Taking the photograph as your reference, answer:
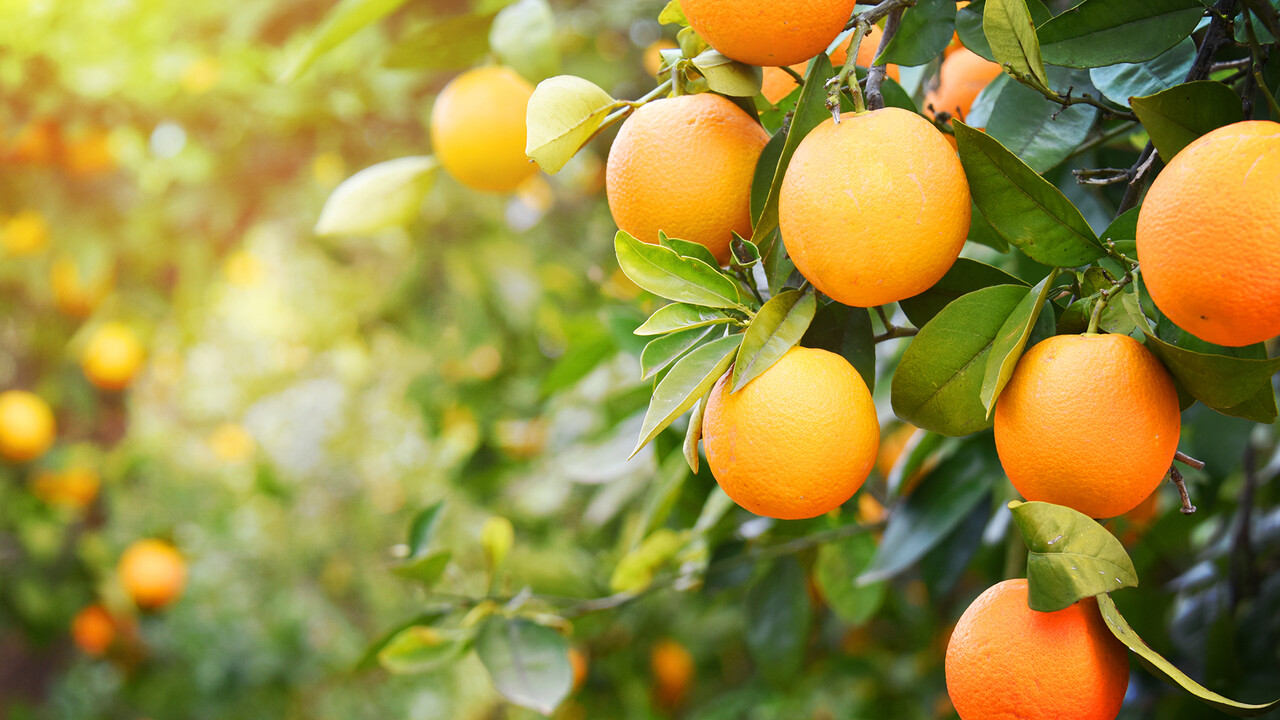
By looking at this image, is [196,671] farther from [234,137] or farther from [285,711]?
[234,137]

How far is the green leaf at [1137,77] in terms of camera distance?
389 millimetres

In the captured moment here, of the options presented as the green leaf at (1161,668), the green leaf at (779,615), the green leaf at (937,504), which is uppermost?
the green leaf at (1161,668)

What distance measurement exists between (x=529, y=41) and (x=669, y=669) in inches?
49.4

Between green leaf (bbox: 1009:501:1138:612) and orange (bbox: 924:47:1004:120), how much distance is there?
27 centimetres

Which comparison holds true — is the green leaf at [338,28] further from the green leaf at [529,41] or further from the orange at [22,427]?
the orange at [22,427]

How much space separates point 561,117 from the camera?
1.18 ft

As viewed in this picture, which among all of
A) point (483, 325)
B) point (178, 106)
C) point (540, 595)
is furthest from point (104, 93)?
point (540, 595)

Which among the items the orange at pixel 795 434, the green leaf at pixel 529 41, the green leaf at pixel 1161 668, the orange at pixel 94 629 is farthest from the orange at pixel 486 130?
the orange at pixel 94 629

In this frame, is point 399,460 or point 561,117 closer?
point 561,117

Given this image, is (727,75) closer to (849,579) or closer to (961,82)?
(961,82)

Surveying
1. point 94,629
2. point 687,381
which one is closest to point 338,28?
point 687,381

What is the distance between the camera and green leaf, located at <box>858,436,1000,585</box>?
63cm

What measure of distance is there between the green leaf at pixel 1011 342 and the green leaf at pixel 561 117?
19 centimetres

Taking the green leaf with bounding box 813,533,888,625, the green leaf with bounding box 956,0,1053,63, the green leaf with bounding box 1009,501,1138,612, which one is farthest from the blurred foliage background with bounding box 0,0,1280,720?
the green leaf with bounding box 1009,501,1138,612
